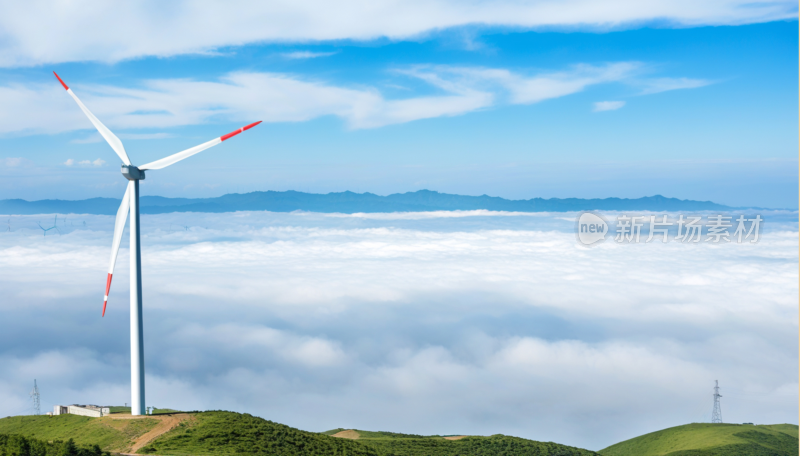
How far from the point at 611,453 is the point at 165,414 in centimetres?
15042

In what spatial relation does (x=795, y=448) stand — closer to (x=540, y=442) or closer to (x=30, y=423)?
(x=540, y=442)

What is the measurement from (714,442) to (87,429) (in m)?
152

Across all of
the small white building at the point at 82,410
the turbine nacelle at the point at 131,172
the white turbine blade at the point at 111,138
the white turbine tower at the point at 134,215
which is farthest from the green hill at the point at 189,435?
the white turbine blade at the point at 111,138

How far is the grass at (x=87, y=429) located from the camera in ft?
205

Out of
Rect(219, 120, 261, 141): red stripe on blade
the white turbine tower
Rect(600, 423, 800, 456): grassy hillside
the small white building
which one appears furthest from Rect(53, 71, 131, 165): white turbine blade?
Rect(600, 423, 800, 456): grassy hillside

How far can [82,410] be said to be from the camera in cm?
7606

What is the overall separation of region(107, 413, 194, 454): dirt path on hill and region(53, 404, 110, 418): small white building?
5.75 m

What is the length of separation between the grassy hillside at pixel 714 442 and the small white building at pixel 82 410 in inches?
5325

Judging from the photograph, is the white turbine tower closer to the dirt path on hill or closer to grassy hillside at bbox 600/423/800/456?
the dirt path on hill

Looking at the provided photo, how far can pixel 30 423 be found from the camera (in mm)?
78688

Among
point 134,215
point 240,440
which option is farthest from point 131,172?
point 240,440

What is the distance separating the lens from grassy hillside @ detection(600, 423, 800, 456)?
142 m

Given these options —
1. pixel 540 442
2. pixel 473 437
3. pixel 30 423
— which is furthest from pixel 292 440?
pixel 540 442

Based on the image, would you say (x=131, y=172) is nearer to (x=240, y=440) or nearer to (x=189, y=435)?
(x=189, y=435)
